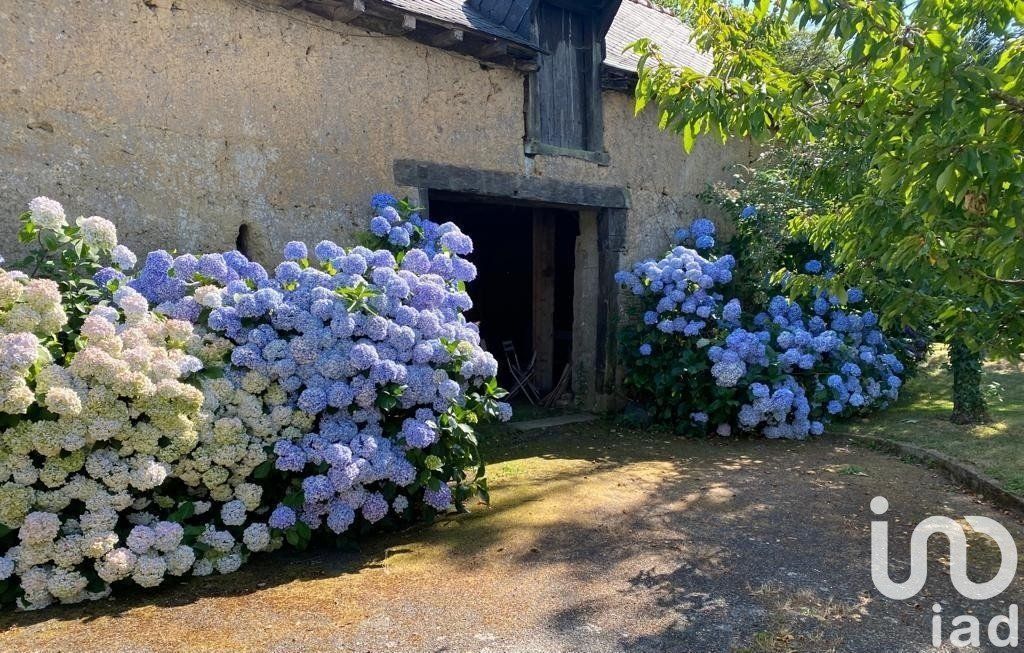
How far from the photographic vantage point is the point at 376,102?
5.77 meters

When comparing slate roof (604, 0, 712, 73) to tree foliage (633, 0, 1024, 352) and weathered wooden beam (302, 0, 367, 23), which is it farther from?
tree foliage (633, 0, 1024, 352)

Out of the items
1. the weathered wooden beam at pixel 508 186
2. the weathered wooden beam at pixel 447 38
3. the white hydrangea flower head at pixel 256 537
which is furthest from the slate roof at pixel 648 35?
the white hydrangea flower head at pixel 256 537

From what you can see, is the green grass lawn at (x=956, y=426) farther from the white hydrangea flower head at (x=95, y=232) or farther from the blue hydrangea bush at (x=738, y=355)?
the white hydrangea flower head at (x=95, y=232)

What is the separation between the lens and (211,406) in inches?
146

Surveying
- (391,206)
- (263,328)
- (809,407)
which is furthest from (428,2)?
(809,407)

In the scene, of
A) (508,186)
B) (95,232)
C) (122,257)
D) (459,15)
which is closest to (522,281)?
(508,186)

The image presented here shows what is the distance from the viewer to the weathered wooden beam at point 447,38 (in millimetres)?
5836

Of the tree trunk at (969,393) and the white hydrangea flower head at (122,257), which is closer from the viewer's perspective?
the white hydrangea flower head at (122,257)

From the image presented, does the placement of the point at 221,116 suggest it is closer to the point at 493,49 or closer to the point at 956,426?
the point at 493,49

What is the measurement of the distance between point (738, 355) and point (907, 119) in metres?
4.27

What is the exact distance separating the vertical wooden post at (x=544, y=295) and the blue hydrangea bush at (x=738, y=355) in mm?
1423

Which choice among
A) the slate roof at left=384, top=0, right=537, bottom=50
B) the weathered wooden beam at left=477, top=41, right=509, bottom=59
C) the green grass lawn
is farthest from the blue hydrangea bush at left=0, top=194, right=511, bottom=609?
the green grass lawn

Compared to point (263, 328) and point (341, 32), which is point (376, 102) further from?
point (263, 328)

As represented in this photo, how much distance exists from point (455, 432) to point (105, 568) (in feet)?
5.74
